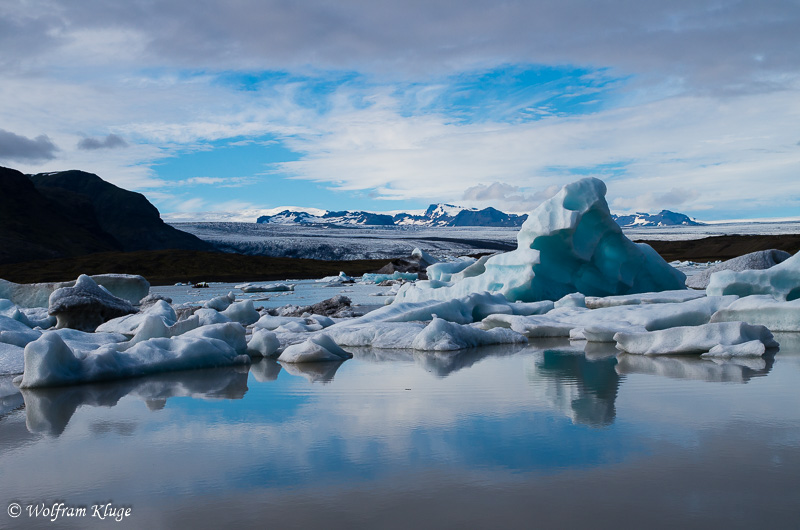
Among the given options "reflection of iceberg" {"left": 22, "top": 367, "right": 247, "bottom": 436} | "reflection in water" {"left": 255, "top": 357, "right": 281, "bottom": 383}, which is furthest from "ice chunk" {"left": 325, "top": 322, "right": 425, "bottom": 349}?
"reflection of iceberg" {"left": 22, "top": 367, "right": 247, "bottom": 436}

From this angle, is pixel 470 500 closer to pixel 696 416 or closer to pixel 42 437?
pixel 696 416

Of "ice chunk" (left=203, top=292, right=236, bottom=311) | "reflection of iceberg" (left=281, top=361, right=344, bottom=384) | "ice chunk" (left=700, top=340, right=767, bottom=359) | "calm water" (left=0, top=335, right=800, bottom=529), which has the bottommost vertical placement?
"ice chunk" (left=203, top=292, right=236, bottom=311)

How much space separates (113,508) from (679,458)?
7.48 ft

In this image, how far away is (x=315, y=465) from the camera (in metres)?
2.87

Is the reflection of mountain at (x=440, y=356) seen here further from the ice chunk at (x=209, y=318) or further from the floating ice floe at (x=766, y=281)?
the floating ice floe at (x=766, y=281)

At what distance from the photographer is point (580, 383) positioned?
4.77 metres

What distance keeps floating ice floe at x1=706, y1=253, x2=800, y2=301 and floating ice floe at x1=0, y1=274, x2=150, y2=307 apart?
1298cm

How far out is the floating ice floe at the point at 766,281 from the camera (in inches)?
355

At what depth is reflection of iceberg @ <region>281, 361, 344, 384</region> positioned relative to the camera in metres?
5.40

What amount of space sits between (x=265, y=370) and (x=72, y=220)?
66.0m

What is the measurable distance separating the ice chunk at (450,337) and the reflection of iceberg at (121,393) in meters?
2.07

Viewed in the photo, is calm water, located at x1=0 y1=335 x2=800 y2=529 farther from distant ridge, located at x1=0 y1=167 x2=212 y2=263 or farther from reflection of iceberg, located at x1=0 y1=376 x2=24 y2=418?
distant ridge, located at x1=0 y1=167 x2=212 y2=263

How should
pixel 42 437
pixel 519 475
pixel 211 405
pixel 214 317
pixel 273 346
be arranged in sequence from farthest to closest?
pixel 214 317 < pixel 273 346 < pixel 211 405 < pixel 42 437 < pixel 519 475

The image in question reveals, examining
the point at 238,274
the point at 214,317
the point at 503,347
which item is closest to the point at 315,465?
the point at 503,347
